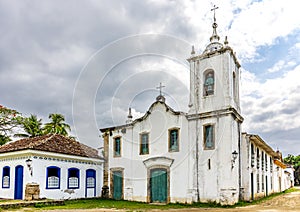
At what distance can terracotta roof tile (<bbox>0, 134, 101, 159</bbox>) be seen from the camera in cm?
1786

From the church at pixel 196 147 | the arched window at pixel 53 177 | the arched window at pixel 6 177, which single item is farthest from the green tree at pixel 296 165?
the arched window at pixel 6 177

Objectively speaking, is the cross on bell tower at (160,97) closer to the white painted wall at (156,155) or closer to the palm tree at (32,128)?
the white painted wall at (156,155)

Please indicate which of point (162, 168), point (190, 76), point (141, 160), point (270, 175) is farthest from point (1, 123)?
point (270, 175)

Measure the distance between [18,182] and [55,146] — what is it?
2.72 m

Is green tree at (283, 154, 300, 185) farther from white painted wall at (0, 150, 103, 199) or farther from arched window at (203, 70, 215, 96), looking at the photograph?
white painted wall at (0, 150, 103, 199)

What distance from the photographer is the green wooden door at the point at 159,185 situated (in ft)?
58.4

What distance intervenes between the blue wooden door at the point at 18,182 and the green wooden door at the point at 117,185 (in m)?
5.53

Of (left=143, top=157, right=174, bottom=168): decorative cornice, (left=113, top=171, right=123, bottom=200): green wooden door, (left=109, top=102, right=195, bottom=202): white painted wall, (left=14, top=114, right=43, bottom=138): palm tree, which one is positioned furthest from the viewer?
(left=14, top=114, right=43, bottom=138): palm tree

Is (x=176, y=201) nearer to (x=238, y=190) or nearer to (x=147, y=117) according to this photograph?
(x=238, y=190)

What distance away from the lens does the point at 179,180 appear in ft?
56.8

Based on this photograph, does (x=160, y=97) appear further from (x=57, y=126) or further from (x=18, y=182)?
(x=57, y=126)

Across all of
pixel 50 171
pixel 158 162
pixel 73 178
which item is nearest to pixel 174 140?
pixel 158 162

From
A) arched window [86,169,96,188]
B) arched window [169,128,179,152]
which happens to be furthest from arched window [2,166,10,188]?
arched window [169,128,179,152]

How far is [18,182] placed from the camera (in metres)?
17.5
